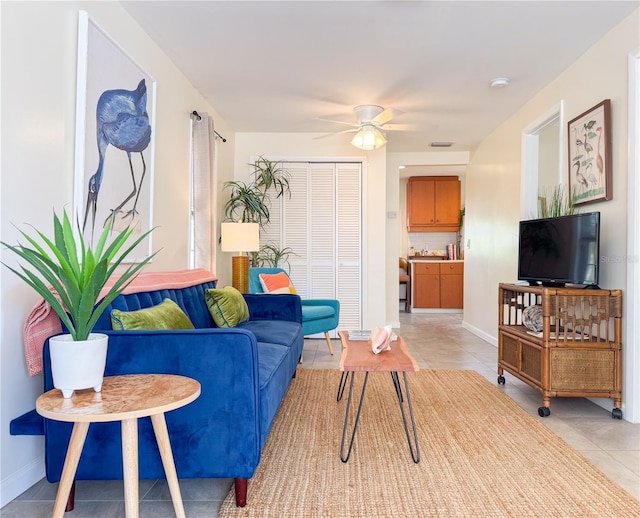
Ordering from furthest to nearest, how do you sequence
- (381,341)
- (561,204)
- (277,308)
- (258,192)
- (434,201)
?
1. (434,201)
2. (258,192)
3. (277,308)
4. (561,204)
5. (381,341)

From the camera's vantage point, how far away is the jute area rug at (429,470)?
68.7 inches

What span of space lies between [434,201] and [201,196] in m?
5.78

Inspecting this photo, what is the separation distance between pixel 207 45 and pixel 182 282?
171cm

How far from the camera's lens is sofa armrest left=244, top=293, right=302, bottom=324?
3744mm

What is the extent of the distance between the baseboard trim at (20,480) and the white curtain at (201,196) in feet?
7.29

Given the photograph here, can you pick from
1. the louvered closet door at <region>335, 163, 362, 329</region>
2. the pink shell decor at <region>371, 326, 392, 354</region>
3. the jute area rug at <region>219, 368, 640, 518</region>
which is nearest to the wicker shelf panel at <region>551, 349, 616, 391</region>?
the jute area rug at <region>219, 368, 640, 518</region>

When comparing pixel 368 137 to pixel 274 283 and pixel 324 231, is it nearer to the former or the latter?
pixel 324 231

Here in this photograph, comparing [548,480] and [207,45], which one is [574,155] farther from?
[207,45]

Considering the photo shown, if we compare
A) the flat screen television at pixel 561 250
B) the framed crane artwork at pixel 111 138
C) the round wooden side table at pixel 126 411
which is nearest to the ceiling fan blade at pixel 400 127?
the flat screen television at pixel 561 250

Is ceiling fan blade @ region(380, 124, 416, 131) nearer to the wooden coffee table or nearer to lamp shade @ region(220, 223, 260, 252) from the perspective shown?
lamp shade @ region(220, 223, 260, 252)

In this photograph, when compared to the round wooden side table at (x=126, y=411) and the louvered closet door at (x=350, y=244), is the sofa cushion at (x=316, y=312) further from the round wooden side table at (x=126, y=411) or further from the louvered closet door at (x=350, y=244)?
the round wooden side table at (x=126, y=411)

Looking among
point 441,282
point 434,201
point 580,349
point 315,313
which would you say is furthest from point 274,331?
point 434,201

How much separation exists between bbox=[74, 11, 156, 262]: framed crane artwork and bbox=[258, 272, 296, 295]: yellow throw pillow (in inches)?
68.2

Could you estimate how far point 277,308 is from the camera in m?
3.76
